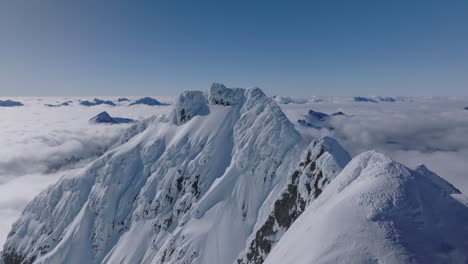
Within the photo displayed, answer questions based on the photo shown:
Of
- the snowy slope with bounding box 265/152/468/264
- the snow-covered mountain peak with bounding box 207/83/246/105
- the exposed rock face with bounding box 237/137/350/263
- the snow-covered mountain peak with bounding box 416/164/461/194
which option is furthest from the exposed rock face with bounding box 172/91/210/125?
the snowy slope with bounding box 265/152/468/264

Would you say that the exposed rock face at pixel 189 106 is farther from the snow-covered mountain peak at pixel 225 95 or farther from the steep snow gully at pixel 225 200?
the snow-covered mountain peak at pixel 225 95

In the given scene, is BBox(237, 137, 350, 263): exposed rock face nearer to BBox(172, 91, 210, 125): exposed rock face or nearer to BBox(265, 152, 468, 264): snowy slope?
BBox(265, 152, 468, 264): snowy slope

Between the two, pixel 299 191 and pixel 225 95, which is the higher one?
pixel 225 95

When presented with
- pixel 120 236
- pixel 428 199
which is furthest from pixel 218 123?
pixel 428 199

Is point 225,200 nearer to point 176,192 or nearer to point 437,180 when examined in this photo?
point 176,192

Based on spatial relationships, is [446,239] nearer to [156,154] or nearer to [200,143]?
[200,143]

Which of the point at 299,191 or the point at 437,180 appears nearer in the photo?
the point at 437,180

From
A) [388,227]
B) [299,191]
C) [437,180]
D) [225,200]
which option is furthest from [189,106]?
[388,227]

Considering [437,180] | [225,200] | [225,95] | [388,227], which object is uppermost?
[388,227]
